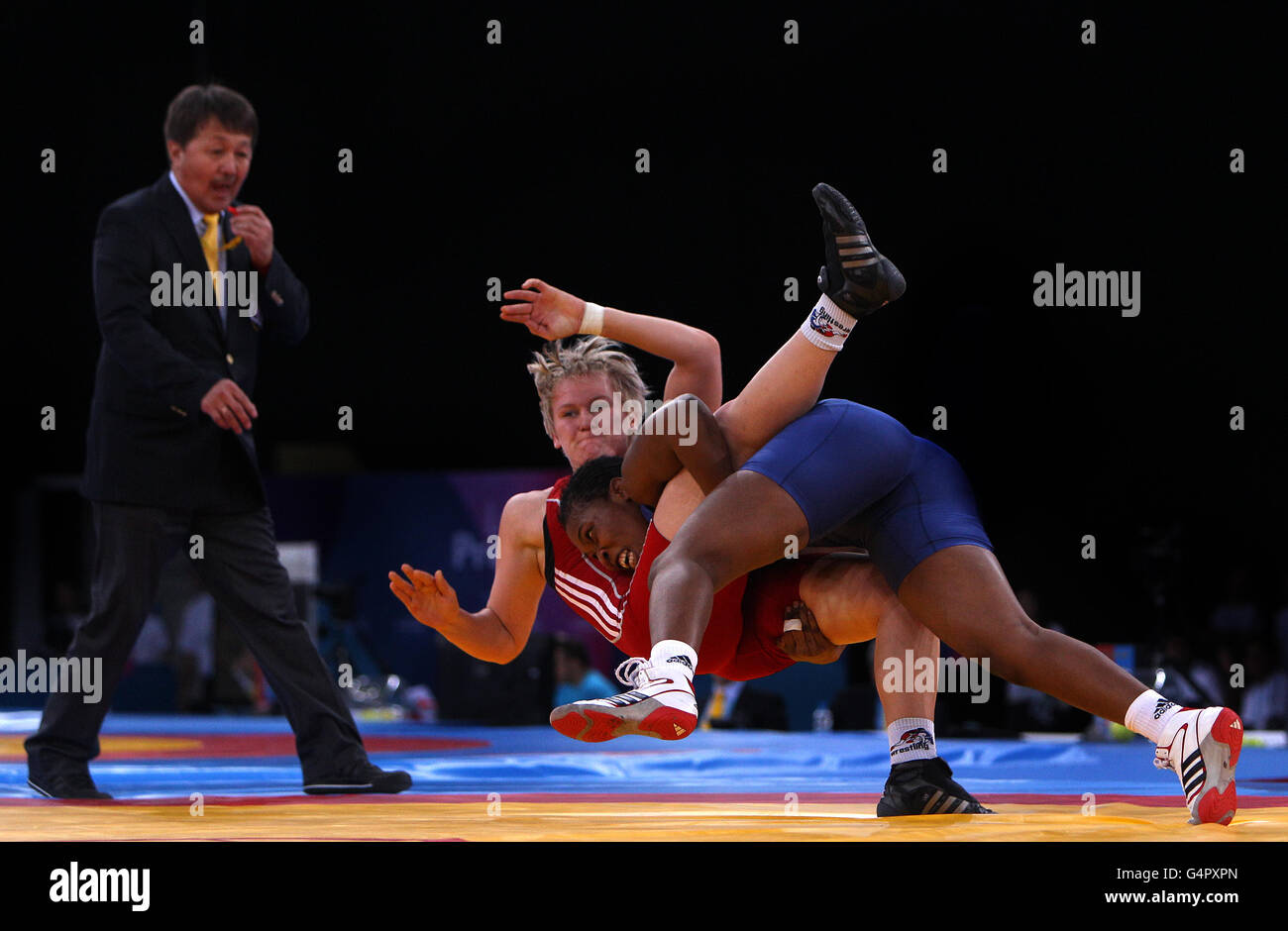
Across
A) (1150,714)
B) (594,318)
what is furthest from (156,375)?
(1150,714)

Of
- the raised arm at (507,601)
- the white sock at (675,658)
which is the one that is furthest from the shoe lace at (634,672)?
the raised arm at (507,601)

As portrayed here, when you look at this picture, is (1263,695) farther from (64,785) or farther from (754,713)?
(64,785)

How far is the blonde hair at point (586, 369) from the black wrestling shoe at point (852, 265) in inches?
24.2

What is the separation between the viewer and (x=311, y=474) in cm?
842

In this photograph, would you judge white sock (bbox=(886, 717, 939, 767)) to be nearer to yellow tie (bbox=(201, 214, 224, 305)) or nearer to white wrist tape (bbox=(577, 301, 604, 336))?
white wrist tape (bbox=(577, 301, 604, 336))

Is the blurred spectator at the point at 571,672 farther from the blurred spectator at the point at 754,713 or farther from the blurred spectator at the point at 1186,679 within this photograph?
the blurred spectator at the point at 1186,679

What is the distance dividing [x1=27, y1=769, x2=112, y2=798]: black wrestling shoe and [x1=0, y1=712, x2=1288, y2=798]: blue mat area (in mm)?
59

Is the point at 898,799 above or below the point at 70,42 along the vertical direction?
below

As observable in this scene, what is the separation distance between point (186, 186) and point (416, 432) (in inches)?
238

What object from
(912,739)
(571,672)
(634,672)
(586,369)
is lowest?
(571,672)

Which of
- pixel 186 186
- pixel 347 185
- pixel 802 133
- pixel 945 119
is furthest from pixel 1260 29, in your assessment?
pixel 186 186

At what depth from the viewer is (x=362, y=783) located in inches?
97.3

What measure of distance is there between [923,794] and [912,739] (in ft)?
0.33
